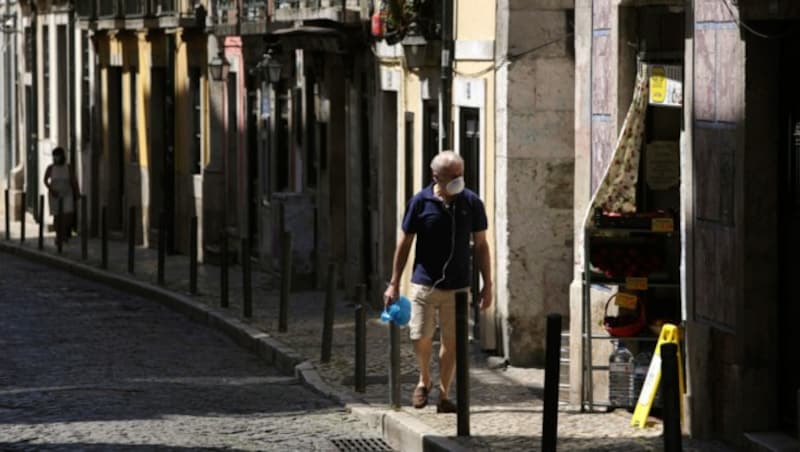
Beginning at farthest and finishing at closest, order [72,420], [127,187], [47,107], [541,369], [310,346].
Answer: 1. [47,107]
2. [127,187]
3. [310,346]
4. [541,369]
5. [72,420]

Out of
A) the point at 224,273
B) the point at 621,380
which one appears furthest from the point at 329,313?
the point at 224,273

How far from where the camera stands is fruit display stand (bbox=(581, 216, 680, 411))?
48.0ft

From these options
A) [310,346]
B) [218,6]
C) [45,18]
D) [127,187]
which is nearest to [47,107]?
[45,18]

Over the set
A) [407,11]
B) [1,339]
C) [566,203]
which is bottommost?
[1,339]

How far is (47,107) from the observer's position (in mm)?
43312

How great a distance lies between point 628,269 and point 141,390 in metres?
4.08

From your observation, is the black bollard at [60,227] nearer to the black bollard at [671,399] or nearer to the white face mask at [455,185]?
the white face mask at [455,185]

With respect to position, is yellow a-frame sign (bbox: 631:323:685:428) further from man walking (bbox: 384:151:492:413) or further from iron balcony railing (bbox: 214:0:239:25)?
iron balcony railing (bbox: 214:0:239:25)

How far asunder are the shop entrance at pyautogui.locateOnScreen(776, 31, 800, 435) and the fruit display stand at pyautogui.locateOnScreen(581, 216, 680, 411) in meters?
1.69

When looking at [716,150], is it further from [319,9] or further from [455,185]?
[319,9]

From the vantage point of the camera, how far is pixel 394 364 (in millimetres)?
→ 14969

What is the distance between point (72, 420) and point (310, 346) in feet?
16.1

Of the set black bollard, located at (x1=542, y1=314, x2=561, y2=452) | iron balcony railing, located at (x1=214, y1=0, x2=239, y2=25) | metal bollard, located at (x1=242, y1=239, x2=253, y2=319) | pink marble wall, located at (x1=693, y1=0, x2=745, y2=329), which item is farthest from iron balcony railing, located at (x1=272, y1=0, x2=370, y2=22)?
black bollard, located at (x1=542, y1=314, x2=561, y2=452)

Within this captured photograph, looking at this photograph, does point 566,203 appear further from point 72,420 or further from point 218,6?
point 218,6
